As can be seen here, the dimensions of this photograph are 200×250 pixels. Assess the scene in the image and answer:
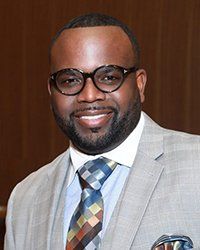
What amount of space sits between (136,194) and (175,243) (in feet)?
0.47

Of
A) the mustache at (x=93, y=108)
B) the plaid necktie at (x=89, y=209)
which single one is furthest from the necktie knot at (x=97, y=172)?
the mustache at (x=93, y=108)

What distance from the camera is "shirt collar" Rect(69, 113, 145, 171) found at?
4.21ft

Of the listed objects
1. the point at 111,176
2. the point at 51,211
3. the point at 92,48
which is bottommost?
the point at 51,211

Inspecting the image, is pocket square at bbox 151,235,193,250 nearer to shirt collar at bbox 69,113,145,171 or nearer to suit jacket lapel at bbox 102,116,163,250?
suit jacket lapel at bbox 102,116,163,250

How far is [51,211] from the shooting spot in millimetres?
1345

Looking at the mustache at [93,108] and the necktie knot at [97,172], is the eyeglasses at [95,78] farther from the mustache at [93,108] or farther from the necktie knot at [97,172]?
the necktie knot at [97,172]

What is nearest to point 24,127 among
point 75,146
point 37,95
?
point 37,95

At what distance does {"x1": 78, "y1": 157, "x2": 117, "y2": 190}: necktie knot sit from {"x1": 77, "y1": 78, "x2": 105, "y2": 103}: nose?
14cm

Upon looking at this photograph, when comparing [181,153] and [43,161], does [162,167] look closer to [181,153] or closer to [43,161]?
[181,153]

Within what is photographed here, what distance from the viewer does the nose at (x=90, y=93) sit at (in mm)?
1218

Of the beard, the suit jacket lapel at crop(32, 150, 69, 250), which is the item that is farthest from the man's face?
the suit jacket lapel at crop(32, 150, 69, 250)

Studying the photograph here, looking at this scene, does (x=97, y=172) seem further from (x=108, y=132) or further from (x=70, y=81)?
(x=70, y=81)

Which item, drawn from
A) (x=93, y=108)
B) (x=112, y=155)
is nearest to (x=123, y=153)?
(x=112, y=155)

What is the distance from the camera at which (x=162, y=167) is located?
49.0 inches
